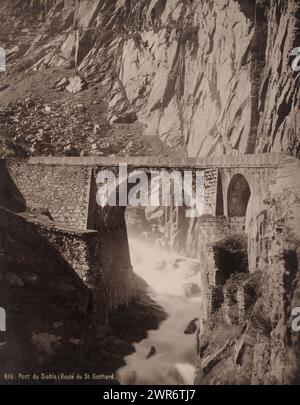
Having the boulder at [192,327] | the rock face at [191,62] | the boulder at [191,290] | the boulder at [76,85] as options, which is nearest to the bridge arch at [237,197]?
the rock face at [191,62]

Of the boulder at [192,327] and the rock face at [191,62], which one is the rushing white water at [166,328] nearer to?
the boulder at [192,327]

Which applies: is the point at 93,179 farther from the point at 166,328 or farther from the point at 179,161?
the point at 166,328

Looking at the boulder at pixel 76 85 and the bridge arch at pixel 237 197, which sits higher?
the boulder at pixel 76 85

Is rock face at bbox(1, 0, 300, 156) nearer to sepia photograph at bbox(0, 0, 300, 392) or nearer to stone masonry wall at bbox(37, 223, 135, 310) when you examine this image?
sepia photograph at bbox(0, 0, 300, 392)

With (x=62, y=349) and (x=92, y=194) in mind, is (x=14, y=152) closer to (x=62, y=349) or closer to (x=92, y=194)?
(x=92, y=194)

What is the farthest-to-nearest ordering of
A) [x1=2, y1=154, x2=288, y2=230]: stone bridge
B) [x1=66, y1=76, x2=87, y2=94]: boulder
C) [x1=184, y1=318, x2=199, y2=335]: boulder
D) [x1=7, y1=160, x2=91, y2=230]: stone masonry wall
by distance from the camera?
[x1=66, y1=76, x2=87, y2=94]: boulder < [x1=7, y1=160, x2=91, y2=230]: stone masonry wall < [x1=184, y1=318, x2=199, y2=335]: boulder < [x1=2, y1=154, x2=288, y2=230]: stone bridge

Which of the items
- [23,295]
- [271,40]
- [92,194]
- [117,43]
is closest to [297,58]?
[271,40]

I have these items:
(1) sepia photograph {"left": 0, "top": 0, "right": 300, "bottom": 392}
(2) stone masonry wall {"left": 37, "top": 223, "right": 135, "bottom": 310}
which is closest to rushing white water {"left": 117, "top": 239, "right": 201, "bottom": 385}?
(1) sepia photograph {"left": 0, "top": 0, "right": 300, "bottom": 392}
